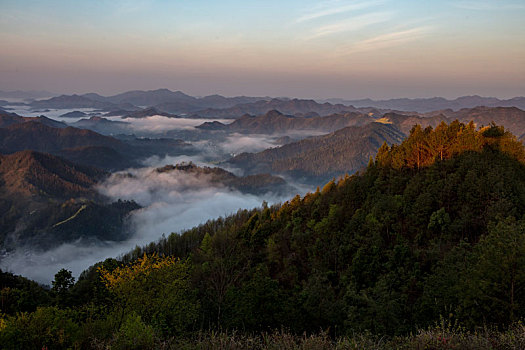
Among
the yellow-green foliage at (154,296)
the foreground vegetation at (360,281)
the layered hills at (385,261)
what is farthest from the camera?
the yellow-green foliage at (154,296)

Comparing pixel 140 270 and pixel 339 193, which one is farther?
pixel 339 193

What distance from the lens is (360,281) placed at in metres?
55.6

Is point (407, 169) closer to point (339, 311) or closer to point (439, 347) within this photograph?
point (339, 311)

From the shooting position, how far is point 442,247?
5172 centimetres

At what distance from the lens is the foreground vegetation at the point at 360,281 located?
1822cm

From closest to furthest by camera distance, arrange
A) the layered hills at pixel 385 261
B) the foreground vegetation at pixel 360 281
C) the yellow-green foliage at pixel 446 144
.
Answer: the foreground vegetation at pixel 360 281, the layered hills at pixel 385 261, the yellow-green foliage at pixel 446 144

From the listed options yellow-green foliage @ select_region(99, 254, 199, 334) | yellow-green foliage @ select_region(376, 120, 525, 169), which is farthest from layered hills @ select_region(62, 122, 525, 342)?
yellow-green foliage @ select_region(376, 120, 525, 169)

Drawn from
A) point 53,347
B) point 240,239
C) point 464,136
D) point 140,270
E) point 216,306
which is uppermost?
point 464,136

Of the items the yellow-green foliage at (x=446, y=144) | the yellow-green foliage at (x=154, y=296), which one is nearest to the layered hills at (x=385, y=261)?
the yellow-green foliage at (x=154, y=296)

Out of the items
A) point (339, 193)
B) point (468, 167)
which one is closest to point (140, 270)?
point (468, 167)

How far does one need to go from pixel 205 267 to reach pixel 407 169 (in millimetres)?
60809

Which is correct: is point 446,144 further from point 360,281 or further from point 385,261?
point 360,281

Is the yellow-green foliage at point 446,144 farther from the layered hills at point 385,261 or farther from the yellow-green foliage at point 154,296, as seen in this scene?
the yellow-green foliage at point 154,296

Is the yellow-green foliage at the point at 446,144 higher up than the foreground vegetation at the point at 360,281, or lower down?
higher up
